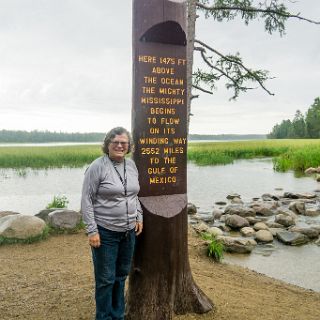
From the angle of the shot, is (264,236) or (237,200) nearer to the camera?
(264,236)

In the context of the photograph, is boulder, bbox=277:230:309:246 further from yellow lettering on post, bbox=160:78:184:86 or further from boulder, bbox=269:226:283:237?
yellow lettering on post, bbox=160:78:184:86

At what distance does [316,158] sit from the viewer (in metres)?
30.1

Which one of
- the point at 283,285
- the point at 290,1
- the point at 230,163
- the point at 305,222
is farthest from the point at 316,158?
the point at 283,285

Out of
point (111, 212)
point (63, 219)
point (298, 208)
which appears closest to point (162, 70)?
point (111, 212)

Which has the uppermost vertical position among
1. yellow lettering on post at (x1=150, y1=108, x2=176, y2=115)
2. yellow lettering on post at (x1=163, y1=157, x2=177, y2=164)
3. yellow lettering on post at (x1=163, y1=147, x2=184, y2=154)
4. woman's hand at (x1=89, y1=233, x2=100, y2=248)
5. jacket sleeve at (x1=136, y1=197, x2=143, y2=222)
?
yellow lettering on post at (x1=150, y1=108, x2=176, y2=115)

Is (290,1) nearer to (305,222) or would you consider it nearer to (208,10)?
(208,10)

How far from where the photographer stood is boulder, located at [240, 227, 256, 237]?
11.4 m

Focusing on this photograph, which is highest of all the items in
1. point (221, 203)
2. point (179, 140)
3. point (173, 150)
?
point (179, 140)

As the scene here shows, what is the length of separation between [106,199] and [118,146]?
1.69 ft

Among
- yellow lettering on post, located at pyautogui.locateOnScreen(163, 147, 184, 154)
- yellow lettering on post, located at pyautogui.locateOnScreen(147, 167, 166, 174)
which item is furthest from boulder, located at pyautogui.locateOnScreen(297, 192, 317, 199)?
yellow lettering on post, located at pyautogui.locateOnScreen(147, 167, 166, 174)

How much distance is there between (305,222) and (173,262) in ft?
30.2

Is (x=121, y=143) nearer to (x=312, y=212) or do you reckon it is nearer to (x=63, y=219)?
(x=63, y=219)

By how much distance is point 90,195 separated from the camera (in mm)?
4074

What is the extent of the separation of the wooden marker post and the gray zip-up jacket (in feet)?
1.73
